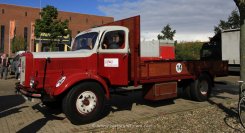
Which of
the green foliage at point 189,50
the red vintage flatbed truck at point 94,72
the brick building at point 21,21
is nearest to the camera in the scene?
the red vintage flatbed truck at point 94,72

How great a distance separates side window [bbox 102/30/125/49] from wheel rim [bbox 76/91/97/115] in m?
1.51

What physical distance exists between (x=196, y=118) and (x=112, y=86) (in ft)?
8.16

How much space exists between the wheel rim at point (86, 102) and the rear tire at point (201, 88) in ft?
14.0

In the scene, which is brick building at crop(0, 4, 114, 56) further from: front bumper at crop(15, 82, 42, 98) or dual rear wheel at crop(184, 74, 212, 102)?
front bumper at crop(15, 82, 42, 98)

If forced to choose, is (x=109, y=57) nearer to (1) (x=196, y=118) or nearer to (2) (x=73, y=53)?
(2) (x=73, y=53)

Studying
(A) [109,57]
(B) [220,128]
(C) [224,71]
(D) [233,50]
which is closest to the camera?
(B) [220,128]

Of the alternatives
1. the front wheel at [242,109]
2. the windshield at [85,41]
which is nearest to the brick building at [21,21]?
the windshield at [85,41]

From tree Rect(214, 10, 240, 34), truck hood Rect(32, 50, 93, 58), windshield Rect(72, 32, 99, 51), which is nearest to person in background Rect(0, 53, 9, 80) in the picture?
windshield Rect(72, 32, 99, 51)

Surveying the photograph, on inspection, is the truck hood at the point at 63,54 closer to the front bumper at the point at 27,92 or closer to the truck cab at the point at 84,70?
the truck cab at the point at 84,70

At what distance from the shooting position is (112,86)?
9.06 meters

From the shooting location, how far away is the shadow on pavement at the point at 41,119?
7283 mm

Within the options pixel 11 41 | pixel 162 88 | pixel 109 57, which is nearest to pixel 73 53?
pixel 109 57

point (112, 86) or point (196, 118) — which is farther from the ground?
point (112, 86)

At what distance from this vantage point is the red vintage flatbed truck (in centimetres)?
770
